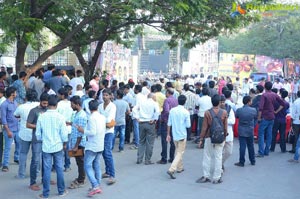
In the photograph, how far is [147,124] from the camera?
9.48 m

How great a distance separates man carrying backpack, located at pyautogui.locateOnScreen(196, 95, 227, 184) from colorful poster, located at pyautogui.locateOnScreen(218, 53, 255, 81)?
2654 cm

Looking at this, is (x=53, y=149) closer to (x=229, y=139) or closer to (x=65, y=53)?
(x=229, y=139)

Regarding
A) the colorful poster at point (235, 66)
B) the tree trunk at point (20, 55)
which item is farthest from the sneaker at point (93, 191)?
the colorful poster at point (235, 66)

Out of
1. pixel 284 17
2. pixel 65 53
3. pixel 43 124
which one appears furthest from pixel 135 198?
pixel 284 17

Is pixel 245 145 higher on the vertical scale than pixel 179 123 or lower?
lower

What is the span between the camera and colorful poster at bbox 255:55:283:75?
120 ft

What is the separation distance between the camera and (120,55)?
90.7 ft

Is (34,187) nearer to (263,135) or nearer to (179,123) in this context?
(179,123)

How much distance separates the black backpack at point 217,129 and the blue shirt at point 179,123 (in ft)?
2.33

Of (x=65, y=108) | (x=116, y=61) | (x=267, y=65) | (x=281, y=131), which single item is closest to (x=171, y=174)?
(x=65, y=108)

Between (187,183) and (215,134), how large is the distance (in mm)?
1141

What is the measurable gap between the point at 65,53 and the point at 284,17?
28342 mm

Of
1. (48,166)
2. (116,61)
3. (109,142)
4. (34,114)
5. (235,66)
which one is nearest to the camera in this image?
(48,166)

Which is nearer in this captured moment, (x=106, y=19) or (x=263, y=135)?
(x=263, y=135)
